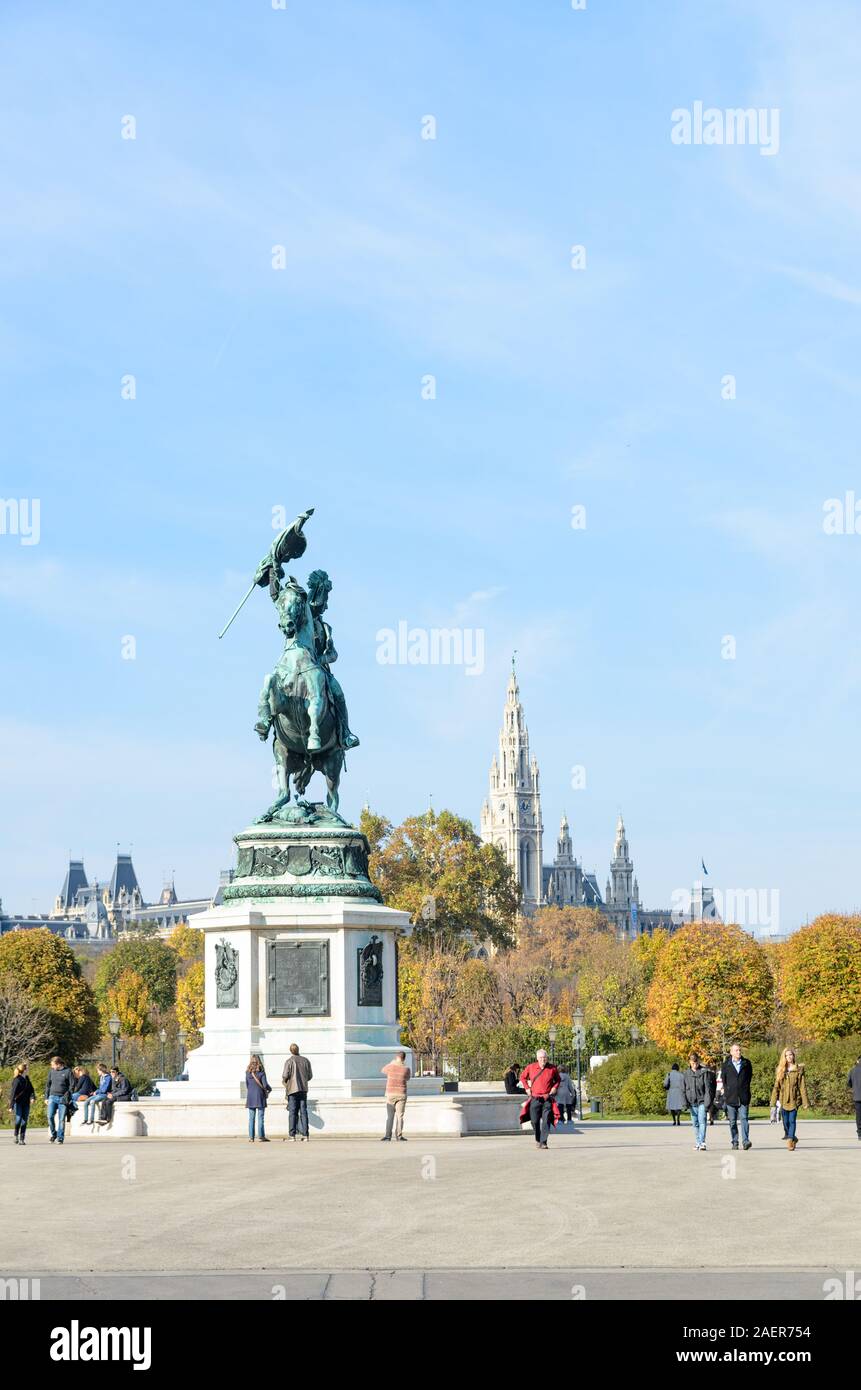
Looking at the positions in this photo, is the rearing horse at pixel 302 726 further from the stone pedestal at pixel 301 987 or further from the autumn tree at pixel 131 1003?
the autumn tree at pixel 131 1003

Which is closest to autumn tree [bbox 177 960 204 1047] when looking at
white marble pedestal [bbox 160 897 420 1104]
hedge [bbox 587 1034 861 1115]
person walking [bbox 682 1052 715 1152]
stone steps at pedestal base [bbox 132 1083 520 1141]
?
hedge [bbox 587 1034 861 1115]

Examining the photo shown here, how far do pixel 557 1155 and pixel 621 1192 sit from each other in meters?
7.30

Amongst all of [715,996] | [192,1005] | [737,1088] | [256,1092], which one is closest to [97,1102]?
[256,1092]

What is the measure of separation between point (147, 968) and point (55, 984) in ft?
213

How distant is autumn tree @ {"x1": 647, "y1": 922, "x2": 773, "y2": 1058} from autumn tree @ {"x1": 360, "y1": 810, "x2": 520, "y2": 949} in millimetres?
14522

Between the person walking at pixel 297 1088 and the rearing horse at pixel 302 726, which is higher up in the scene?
the rearing horse at pixel 302 726

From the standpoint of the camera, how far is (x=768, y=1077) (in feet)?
184

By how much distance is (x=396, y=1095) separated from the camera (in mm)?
32656

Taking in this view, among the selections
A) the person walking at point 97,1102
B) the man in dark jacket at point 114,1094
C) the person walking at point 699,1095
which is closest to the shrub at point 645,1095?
the man in dark jacket at point 114,1094

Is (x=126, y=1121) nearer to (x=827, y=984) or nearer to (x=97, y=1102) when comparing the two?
(x=97, y=1102)

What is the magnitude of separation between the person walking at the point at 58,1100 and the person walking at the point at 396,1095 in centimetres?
678

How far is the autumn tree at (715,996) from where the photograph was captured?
85.4m
